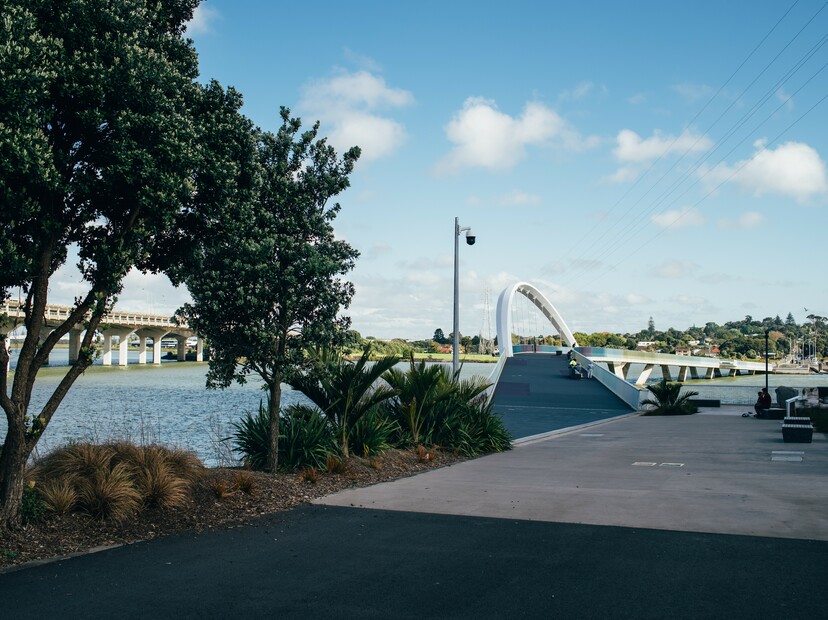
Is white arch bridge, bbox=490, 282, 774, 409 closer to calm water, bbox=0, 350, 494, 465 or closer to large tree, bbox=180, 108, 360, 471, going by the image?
calm water, bbox=0, 350, 494, 465

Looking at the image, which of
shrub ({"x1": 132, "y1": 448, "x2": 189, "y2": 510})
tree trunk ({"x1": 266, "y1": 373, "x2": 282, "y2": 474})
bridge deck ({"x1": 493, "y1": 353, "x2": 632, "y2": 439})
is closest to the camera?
shrub ({"x1": 132, "y1": 448, "x2": 189, "y2": 510})

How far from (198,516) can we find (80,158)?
169 inches

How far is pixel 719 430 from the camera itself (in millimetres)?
23219

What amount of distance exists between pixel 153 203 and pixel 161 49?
79.1 inches

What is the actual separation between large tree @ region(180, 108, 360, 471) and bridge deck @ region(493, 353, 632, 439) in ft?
41.8

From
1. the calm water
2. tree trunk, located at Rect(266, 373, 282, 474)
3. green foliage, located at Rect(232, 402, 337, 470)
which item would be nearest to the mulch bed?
tree trunk, located at Rect(266, 373, 282, 474)

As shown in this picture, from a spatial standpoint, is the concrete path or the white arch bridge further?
the white arch bridge

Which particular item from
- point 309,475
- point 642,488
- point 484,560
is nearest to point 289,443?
point 309,475

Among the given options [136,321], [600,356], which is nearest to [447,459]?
[600,356]

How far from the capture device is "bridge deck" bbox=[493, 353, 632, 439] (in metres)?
27.3

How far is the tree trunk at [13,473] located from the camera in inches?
298

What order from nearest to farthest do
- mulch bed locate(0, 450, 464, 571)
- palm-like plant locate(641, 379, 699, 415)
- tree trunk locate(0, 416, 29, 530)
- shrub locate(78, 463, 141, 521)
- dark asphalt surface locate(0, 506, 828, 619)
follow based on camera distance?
dark asphalt surface locate(0, 506, 828, 619)
mulch bed locate(0, 450, 464, 571)
tree trunk locate(0, 416, 29, 530)
shrub locate(78, 463, 141, 521)
palm-like plant locate(641, 379, 699, 415)

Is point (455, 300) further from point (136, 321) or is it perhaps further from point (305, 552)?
point (136, 321)

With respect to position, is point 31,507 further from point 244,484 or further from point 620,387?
point 620,387
